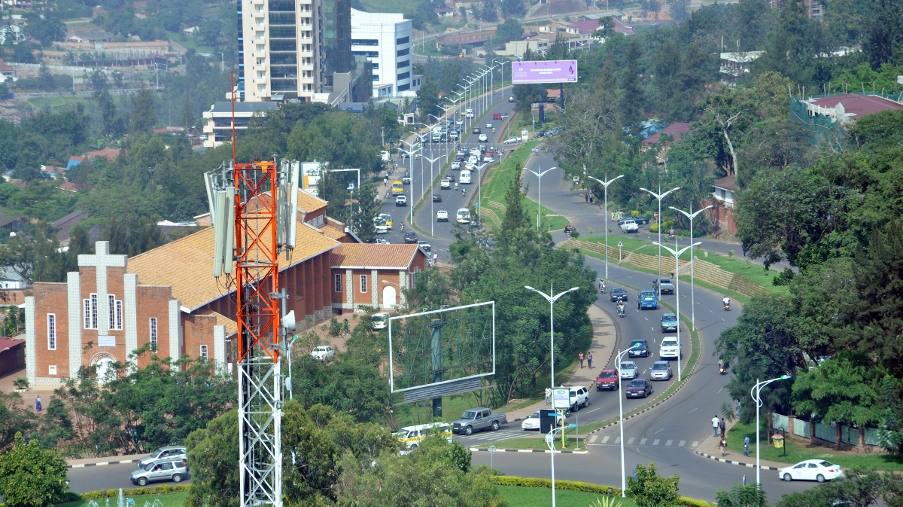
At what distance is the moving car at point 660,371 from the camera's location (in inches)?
2746

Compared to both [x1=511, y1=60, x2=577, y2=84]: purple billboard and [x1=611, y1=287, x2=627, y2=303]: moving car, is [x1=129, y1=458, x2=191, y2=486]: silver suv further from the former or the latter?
[x1=511, y1=60, x2=577, y2=84]: purple billboard

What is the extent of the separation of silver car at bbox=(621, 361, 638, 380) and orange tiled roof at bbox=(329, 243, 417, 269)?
777 inches

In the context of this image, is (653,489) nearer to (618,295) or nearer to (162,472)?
(162,472)

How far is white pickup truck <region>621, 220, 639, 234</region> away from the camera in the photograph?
108 metres

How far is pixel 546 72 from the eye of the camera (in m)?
164

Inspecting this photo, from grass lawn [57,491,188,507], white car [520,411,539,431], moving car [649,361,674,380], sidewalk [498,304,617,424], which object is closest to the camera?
grass lawn [57,491,188,507]

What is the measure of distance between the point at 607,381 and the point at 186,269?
23.7m

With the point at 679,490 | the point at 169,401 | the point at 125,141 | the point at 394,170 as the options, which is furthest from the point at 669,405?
the point at 125,141

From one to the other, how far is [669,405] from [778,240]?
10537mm

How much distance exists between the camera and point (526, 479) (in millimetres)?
51844

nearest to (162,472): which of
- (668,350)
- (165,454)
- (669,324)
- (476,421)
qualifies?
(165,454)

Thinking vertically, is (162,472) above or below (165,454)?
below

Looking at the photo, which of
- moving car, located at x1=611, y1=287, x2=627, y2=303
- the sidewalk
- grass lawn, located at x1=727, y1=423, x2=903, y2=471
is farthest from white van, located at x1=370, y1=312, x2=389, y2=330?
moving car, located at x1=611, y1=287, x2=627, y2=303

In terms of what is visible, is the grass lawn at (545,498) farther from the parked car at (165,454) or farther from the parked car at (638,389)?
the parked car at (638,389)
